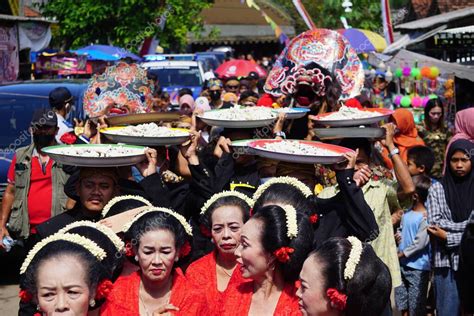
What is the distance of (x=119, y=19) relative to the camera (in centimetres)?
2139

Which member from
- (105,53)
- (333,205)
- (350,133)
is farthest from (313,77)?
(105,53)

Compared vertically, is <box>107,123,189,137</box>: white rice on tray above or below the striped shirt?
above

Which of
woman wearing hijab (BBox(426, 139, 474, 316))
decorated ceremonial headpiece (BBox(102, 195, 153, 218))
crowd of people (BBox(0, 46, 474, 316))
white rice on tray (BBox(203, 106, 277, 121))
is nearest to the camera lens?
crowd of people (BBox(0, 46, 474, 316))

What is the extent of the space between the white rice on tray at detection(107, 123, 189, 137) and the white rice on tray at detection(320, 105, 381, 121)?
112cm

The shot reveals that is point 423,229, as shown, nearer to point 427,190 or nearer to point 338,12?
point 427,190

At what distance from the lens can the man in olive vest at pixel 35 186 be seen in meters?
7.35

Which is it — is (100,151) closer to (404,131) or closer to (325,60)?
(325,60)

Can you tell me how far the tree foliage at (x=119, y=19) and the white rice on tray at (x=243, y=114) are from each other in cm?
1345

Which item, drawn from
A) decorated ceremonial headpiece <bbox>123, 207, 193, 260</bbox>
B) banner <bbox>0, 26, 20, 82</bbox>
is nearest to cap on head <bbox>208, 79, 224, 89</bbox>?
banner <bbox>0, 26, 20, 82</bbox>

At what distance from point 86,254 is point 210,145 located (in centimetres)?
344

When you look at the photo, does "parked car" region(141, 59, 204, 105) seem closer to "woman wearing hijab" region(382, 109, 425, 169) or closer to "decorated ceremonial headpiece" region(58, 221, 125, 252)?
"woman wearing hijab" region(382, 109, 425, 169)

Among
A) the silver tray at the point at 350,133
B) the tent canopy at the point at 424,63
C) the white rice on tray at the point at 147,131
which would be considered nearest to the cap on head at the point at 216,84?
the tent canopy at the point at 424,63

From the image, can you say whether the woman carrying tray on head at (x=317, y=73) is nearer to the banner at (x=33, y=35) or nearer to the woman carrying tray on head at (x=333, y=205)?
the woman carrying tray on head at (x=333, y=205)

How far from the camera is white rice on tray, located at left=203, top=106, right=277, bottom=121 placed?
6199mm
